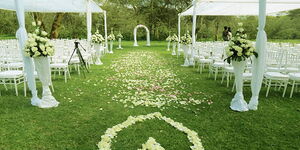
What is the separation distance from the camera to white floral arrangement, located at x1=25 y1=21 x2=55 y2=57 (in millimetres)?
4578

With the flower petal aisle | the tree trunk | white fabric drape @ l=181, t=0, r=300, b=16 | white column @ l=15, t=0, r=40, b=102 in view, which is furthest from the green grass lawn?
the tree trunk

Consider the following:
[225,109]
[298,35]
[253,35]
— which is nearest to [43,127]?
[225,109]

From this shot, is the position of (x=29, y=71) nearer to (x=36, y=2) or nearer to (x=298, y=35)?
(x=36, y=2)

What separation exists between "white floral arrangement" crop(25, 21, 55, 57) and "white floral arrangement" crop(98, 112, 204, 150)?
86.3 inches

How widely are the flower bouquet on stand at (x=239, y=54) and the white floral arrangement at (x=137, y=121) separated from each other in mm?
1575

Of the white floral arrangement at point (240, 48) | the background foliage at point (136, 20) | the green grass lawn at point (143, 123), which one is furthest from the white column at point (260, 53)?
the background foliage at point (136, 20)

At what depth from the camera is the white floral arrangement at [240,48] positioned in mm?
4492

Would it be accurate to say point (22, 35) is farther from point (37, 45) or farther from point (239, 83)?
point (239, 83)

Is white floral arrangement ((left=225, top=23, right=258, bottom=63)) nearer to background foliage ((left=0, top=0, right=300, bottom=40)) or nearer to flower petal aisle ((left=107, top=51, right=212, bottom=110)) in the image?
flower petal aisle ((left=107, top=51, right=212, bottom=110))

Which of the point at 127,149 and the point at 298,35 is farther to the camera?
the point at 298,35

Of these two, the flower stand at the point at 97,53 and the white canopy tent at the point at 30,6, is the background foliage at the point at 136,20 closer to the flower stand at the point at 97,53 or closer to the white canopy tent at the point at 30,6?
the white canopy tent at the point at 30,6

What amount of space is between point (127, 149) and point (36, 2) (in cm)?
902

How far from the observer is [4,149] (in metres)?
3.26

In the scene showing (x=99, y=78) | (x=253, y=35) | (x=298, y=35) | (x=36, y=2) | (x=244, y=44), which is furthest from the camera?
(x=298, y=35)
